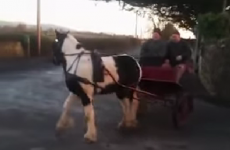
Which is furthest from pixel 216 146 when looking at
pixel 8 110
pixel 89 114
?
pixel 8 110

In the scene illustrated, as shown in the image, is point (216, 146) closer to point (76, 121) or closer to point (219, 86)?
point (76, 121)

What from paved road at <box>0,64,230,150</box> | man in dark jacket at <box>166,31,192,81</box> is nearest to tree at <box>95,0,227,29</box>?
paved road at <box>0,64,230,150</box>

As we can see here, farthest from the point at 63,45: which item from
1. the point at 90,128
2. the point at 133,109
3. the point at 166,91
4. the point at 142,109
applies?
the point at 142,109

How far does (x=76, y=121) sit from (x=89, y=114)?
2183 mm

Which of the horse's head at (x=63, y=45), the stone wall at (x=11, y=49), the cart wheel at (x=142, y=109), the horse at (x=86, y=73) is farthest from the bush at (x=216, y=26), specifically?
the stone wall at (x=11, y=49)

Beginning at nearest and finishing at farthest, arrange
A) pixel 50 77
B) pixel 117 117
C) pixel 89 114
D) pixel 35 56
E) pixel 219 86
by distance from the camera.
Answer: pixel 89 114 < pixel 117 117 < pixel 219 86 < pixel 50 77 < pixel 35 56

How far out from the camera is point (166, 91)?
11.3 meters

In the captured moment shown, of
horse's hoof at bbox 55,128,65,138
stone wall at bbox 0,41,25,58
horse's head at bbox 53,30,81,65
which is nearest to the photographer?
horse's head at bbox 53,30,81,65

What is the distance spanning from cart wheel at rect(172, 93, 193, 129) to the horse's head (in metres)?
2.51

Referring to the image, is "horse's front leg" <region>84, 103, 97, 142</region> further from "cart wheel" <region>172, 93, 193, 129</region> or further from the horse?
"cart wheel" <region>172, 93, 193, 129</region>

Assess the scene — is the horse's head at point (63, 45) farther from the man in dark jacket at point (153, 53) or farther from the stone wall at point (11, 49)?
the stone wall at point (11, 49)

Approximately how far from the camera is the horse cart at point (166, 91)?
10852mm

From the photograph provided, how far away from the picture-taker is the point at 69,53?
9406mm

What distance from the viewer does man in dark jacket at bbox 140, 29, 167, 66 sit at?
1131cm
